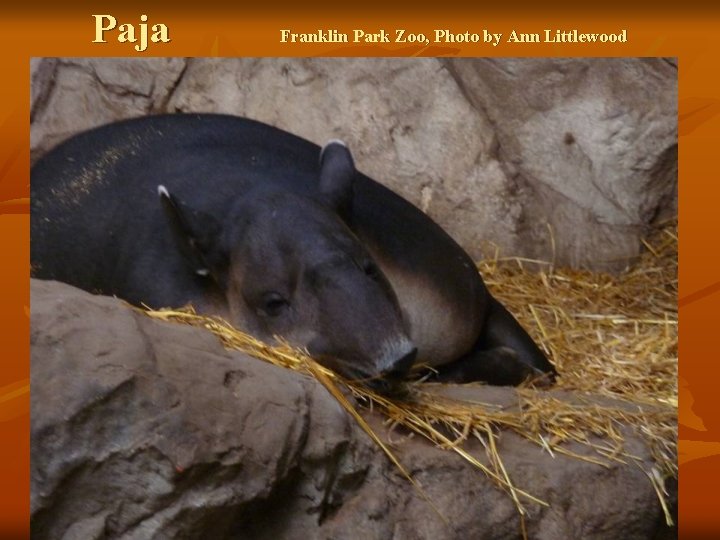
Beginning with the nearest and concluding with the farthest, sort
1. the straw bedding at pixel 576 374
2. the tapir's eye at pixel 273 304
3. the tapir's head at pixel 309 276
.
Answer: the straw bedding at pixel 576 374
the tapir's head at pixel 309 276
the tapir's eye at pixel 273 304

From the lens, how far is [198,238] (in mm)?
5715

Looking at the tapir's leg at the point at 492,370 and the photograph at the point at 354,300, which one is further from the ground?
the photograph at the point at 354,300

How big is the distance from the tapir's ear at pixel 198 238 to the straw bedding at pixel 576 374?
0.34 metres

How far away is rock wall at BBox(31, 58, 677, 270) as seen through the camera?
25.7 ft

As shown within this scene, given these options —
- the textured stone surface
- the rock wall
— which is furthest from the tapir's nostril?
the rock wall

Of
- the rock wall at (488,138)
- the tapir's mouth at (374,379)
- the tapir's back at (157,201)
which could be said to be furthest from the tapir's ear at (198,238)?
the rock wall at (488,138)

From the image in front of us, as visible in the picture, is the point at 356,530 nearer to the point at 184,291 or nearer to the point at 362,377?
the point at 362,377

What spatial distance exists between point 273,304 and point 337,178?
0.80 meters

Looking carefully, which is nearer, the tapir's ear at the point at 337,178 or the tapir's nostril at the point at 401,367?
the tapir's nostril at the point at 401,367

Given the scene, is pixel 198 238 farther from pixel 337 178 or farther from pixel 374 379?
pixel 374 379

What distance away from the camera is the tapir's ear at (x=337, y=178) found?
5.96 metres

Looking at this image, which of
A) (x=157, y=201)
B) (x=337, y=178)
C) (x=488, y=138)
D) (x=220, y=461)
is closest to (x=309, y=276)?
(x=337, y=178)

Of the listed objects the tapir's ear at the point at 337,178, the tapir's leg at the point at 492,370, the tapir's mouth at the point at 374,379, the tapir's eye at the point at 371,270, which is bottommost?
the tapir's leg at the point at 492,370

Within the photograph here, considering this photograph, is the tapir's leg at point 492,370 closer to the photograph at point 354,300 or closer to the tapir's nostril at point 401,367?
the photograph at point 354,300
